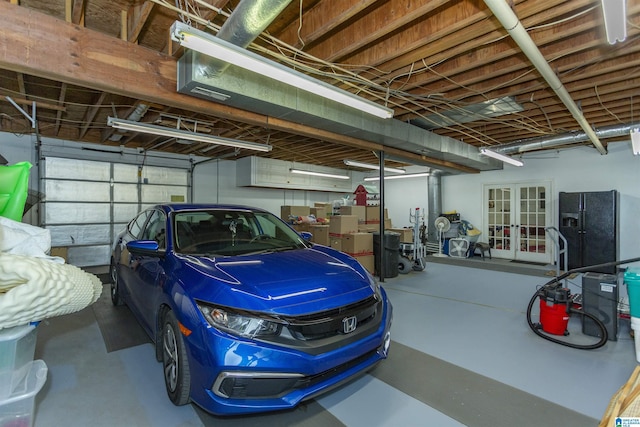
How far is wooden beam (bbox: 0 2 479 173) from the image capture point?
2268 mm

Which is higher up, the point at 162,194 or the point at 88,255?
the point at 162,194

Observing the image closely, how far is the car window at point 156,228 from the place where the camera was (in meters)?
2.53

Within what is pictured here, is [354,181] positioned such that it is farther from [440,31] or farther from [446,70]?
[440,31]

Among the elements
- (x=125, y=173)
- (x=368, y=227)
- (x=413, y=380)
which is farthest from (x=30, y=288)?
(x=125, y=173)

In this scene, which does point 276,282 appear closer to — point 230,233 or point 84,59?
point 230,233

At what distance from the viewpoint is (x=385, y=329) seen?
6.61 feet

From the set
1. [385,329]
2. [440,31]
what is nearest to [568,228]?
[440,31]

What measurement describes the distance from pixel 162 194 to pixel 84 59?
574cm

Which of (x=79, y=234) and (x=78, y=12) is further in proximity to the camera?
(x=79, y=234)

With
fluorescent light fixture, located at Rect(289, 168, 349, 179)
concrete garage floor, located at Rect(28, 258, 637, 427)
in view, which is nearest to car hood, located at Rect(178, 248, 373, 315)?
concrete garage floor, located at Rect(28, 258, 637, 427)

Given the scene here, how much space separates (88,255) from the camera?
269 inches

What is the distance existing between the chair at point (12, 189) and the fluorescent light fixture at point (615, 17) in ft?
11.2

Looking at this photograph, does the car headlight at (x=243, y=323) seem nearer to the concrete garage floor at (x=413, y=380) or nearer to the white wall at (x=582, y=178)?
the concrete garage floor at (x=413, y=380)

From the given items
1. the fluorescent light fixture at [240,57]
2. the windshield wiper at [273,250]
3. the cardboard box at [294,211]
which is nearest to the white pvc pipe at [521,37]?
the fluorescent light fixture at [240,57]
